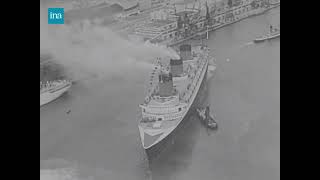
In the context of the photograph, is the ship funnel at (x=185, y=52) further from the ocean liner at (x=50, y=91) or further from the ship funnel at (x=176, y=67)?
the ocean liner at (x=50, y=91)

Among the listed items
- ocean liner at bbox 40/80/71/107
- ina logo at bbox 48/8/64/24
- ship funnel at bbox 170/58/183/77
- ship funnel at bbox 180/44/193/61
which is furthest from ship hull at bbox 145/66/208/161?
ina logo at bbox 48/8/64/24

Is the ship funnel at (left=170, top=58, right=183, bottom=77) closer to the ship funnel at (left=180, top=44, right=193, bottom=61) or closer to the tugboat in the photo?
the ship funnel at (left=180, top=44, right=193, bottom=61)

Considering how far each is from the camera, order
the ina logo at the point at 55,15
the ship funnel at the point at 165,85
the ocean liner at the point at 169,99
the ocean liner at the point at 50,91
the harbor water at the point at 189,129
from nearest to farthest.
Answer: the ina logo at the point at 55,15 → the harbor water at the point at 189,129 → the ocean liner at the point at 169,99 → the ocean liner at the point at 50,91 → the ship funnel at the point at 165,85

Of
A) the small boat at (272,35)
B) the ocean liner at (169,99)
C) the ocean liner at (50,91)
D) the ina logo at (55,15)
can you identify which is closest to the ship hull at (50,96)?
the ocean liner at (50,91)

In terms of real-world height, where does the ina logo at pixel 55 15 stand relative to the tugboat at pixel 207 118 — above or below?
above

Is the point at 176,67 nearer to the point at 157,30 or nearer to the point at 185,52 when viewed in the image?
the point at 185,52
